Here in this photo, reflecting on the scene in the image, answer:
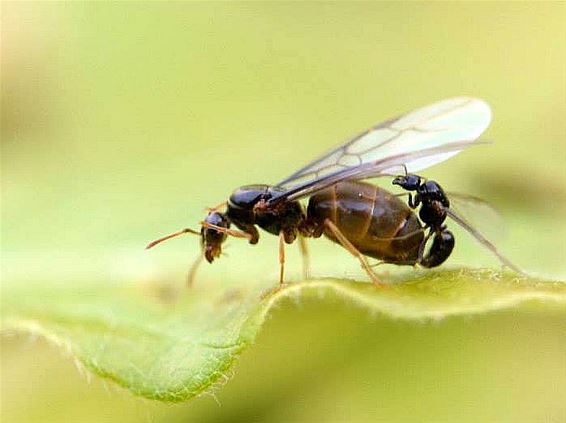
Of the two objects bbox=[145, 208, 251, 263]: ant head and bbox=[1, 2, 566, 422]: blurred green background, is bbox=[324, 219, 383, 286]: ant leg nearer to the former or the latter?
bbox=[1, 2, 566, 422]: blurred green background

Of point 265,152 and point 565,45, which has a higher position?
point 565,45

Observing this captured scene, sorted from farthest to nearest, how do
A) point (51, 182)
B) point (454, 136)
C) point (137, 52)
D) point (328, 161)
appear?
point (137, 52) < point (51, 182) < point (328, 161) < point (454, 136)

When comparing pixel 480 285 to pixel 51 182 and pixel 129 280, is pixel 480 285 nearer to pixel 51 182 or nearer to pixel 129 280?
pixel 129 280

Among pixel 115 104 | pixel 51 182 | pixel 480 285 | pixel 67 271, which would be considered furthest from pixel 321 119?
pixel 480 285

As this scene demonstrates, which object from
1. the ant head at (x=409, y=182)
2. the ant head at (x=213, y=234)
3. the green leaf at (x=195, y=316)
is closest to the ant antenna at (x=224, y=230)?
the ant head at (x=213, y=234)

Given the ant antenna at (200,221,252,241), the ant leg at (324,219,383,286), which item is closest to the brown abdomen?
the ant leg at (324,219,383,286)

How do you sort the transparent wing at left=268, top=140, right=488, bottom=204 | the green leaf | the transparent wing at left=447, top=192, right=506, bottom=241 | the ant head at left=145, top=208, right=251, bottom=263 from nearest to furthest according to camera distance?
the green leaf → the transparent wing at left=268, top=140, right=488, bottom=204 → the transparent wing at left=447, top=192, right=506, bottom=241 → the ant head at left=145, top=208, right=251, bottom=263
